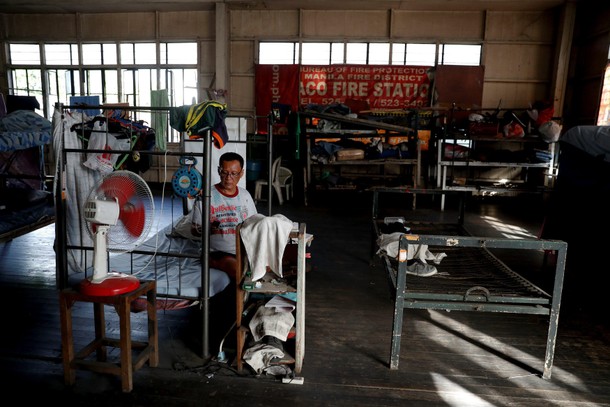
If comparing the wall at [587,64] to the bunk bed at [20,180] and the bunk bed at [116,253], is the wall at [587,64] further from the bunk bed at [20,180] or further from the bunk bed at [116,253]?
the bunk bed at [20,180]

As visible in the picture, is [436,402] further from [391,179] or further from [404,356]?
[391,179]

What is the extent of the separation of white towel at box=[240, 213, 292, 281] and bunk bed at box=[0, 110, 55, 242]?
3377 millimetres

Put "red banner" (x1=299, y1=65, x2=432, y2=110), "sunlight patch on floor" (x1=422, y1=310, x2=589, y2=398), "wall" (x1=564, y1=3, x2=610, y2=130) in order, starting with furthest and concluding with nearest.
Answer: "red banner" (x1=299, y1=65, x2=432, y2=110) → "wall" (x1=564, y1=3, x2=610, y2=130) → "sunlight patch on floor" (x1=422, y1=310, x2=589, y2=398)

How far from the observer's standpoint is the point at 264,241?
2760 millimetres

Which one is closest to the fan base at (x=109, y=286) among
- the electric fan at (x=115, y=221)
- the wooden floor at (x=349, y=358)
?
the electric fan at (x=115, y=221)

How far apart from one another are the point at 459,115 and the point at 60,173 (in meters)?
9.36

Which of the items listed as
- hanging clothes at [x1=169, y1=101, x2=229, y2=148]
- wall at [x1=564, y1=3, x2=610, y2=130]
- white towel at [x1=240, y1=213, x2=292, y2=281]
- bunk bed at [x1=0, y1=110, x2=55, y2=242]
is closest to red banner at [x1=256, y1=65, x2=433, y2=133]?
wall at [x1=564, y1=3, x2=610, y2=130]

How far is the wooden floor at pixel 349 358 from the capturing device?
269 centimetres

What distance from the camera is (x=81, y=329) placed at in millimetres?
3516

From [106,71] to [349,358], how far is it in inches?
434

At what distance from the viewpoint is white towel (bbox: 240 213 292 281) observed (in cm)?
276

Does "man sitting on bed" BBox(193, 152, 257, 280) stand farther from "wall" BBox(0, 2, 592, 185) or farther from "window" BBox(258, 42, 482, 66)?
"window" BBox(258, 42, 482, 66)

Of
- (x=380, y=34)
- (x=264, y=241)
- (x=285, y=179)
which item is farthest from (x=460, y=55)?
(x=264, y=241)

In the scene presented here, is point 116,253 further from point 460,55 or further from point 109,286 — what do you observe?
point 460,55
